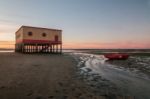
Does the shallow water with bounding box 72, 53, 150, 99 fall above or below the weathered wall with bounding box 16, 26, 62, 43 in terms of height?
below

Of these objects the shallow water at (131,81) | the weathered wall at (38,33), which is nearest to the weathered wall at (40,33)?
the weathered wall at (38,33)

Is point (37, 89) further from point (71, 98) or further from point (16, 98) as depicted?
point (71, 98)

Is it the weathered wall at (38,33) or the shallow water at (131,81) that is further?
the weathered wall at (38,33)

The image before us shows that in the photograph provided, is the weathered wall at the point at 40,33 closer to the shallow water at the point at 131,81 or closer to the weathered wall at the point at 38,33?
the weathered wall at the point at 38,33

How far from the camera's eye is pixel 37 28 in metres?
36.6

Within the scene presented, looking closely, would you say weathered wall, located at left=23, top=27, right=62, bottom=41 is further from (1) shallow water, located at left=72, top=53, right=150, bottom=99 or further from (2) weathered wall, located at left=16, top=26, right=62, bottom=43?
(1) shallow water, located at left=72, top=53, right=150, bottom=99

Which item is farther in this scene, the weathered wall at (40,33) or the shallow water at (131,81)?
the weathered wall at (40,33)

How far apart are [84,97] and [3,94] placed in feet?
11.2

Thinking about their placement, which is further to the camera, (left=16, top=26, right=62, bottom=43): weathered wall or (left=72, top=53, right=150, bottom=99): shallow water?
(left=16, top=26, right=62, bottom=43): weathered wall

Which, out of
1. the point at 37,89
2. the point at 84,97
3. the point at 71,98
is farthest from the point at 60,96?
the point at 37,89

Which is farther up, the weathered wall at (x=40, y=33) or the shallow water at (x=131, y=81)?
the weathered wall at (x=40, y=33)

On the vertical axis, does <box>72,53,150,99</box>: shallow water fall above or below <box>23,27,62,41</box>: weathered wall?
below

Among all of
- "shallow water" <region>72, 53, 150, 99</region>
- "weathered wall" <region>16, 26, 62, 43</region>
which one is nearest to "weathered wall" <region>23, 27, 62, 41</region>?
"weathered wall" <region>16, 26, 62, 43</region>

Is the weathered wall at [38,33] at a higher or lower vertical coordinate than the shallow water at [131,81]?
higher
